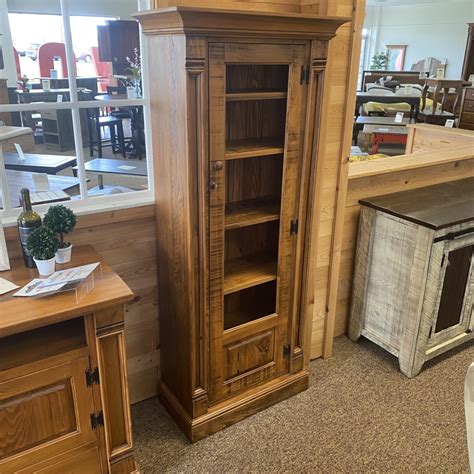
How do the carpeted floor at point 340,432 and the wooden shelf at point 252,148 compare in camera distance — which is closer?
the wooden shelf at point 252,148

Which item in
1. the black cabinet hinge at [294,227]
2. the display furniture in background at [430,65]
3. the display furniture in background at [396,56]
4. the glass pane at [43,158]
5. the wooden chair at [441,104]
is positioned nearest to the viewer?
the glass pane at [43,158]

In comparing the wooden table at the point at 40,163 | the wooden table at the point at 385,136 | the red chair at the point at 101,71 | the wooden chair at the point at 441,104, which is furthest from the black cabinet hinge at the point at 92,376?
the wooden chair at the point at 441,104

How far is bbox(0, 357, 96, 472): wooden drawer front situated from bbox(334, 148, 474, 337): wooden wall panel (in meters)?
1.65

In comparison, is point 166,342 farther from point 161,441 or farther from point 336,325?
point 336,325

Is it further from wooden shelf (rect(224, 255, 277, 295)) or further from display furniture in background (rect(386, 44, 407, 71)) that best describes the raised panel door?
display furniture in background (rect(386, 44, 407, 71))

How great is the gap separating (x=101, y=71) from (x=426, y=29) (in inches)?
477

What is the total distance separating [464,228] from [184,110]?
5.13 ft

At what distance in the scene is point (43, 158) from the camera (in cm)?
193

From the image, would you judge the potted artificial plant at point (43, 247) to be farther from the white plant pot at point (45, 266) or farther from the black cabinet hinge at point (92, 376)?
the black cabinet hinge at point (92, 376)

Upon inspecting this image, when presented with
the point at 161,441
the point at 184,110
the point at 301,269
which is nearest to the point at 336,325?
the point at 301,269

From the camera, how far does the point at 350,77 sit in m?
2.23

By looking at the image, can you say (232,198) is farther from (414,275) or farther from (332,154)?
(414,275)

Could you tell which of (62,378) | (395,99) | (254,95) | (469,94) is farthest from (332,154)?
(395,99)

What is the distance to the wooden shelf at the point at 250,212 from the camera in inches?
76.5
